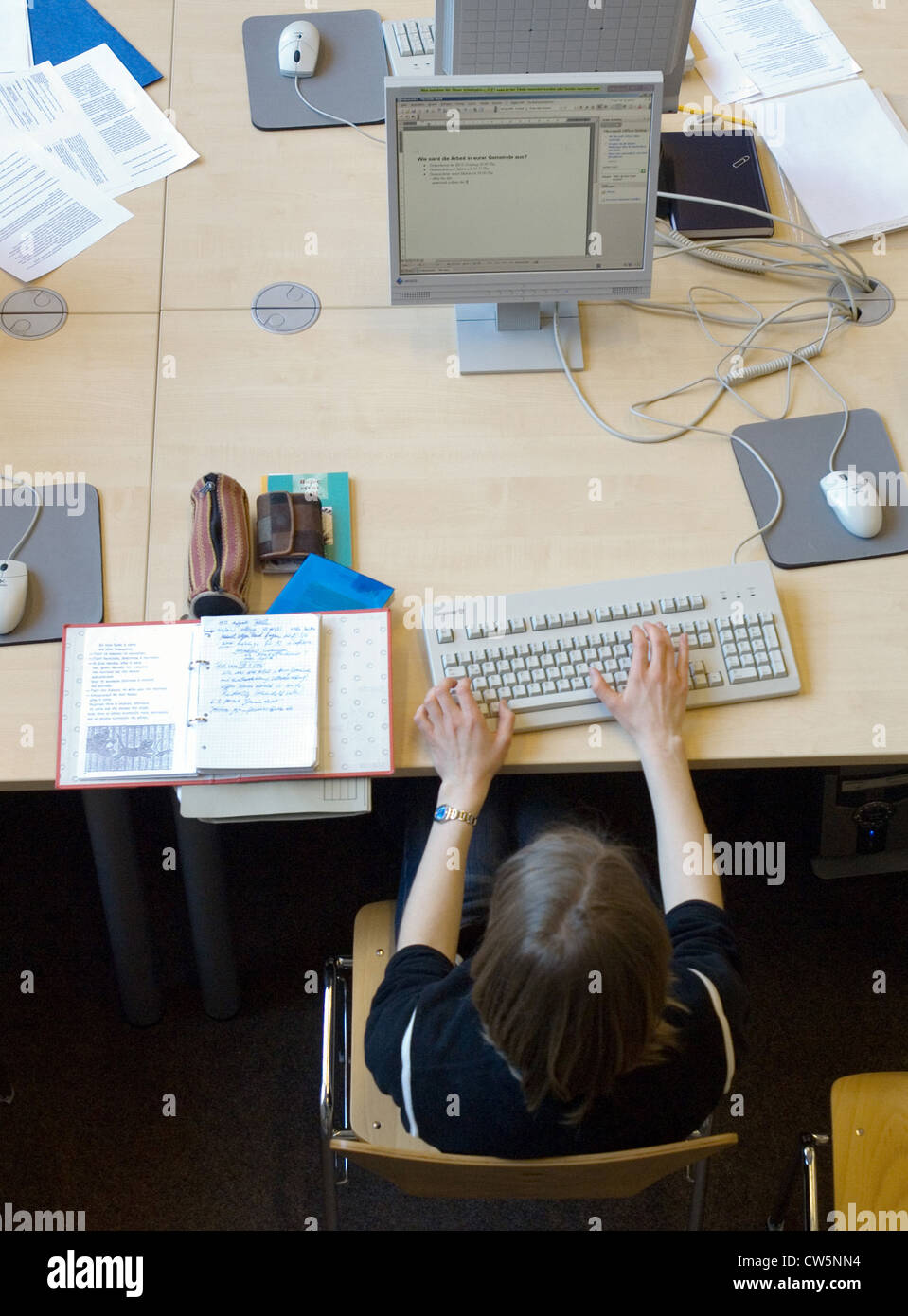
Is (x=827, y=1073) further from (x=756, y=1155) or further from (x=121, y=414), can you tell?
(x=121, y=414)

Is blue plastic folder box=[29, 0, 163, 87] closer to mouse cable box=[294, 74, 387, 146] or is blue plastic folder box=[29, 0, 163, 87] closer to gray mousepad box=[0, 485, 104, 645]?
mouse cable box=[294, 74, 387, 146]

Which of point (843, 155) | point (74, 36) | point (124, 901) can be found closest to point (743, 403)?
point (843, 155)

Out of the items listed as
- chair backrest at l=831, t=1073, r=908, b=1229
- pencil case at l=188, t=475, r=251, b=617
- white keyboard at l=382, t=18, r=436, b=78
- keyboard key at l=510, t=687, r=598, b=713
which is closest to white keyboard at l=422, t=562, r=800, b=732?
keyboard key at l=510, t=687, r=598, b=713

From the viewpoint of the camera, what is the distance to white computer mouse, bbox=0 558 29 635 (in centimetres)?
131

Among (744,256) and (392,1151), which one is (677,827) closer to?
(392,1151)

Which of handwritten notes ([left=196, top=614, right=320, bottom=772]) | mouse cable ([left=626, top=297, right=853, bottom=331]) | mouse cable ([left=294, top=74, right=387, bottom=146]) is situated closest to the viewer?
handwritten notes ([left=196, top=614, right=320, bottom=772])

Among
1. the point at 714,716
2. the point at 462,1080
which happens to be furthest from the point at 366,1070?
the point at 714,716

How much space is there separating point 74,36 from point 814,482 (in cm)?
132

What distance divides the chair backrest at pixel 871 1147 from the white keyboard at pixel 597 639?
0.46 metres

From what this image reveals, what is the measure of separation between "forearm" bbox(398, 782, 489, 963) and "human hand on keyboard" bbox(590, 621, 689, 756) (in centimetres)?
18

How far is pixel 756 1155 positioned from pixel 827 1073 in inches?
6.8

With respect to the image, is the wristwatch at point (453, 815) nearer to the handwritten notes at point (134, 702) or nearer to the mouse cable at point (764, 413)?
the handwritten notes at point (134, 702)
